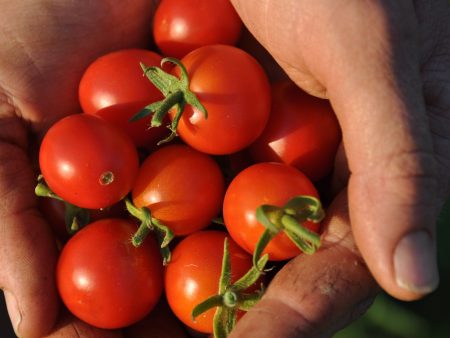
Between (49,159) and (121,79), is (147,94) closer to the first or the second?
(121,79)

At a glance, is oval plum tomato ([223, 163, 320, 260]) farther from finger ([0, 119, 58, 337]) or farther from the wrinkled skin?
→ finger ([0, 119, 58, 337])

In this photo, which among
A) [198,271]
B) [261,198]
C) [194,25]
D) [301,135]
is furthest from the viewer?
[194,25]

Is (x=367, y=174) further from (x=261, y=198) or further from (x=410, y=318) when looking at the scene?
(x=410, y=318)

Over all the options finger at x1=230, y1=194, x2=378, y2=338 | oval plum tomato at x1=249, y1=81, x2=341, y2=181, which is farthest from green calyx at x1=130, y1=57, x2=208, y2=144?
finger at x1=230, y1=194, x2=378, y2=338

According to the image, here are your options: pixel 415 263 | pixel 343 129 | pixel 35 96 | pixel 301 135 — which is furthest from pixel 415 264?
pixel 35 96

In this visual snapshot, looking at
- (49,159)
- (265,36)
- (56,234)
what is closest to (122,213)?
(56,234)

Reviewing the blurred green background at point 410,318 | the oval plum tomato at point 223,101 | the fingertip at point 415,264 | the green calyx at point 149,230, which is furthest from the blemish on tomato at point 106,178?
the blurred green background at point 410,318
